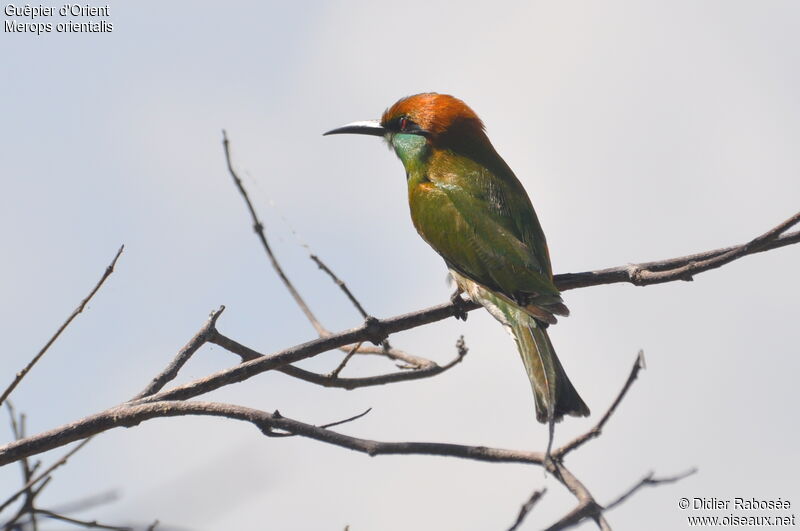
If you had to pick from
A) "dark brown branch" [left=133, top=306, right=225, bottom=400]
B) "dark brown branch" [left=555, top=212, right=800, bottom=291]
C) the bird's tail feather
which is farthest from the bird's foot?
"dark brown branch" [left=133, top=306, right=225, bottom=400]

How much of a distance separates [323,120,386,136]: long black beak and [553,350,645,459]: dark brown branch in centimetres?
312

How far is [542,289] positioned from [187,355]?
123 cm

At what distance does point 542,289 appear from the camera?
317 centimetres

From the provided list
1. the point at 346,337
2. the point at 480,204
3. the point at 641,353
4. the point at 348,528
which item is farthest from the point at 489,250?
the point at 641,353

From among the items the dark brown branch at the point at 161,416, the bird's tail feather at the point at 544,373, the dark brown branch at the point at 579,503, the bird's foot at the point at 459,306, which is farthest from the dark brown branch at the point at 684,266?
the dark brown branch at the point at 161,416

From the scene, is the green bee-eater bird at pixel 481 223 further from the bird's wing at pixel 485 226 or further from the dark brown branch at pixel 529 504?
the dark brown branch at pixel 529 504

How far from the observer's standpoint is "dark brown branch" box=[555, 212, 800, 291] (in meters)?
2.21

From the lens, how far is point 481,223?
3746 mm

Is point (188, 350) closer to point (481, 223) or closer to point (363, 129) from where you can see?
point (481, 223)

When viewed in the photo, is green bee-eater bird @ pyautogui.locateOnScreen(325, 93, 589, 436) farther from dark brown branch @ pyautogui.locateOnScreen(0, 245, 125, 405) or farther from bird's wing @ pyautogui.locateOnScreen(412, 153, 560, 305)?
dark brown branch @ pyautogui.locateOnScreen(0, 245, 125, 405)

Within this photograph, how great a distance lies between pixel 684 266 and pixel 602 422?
2.97 feet

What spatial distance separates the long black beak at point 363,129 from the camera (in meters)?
4.72

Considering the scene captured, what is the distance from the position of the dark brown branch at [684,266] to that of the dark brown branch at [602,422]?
679mm

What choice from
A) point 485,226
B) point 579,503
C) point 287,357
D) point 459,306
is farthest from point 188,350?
point 485,226
